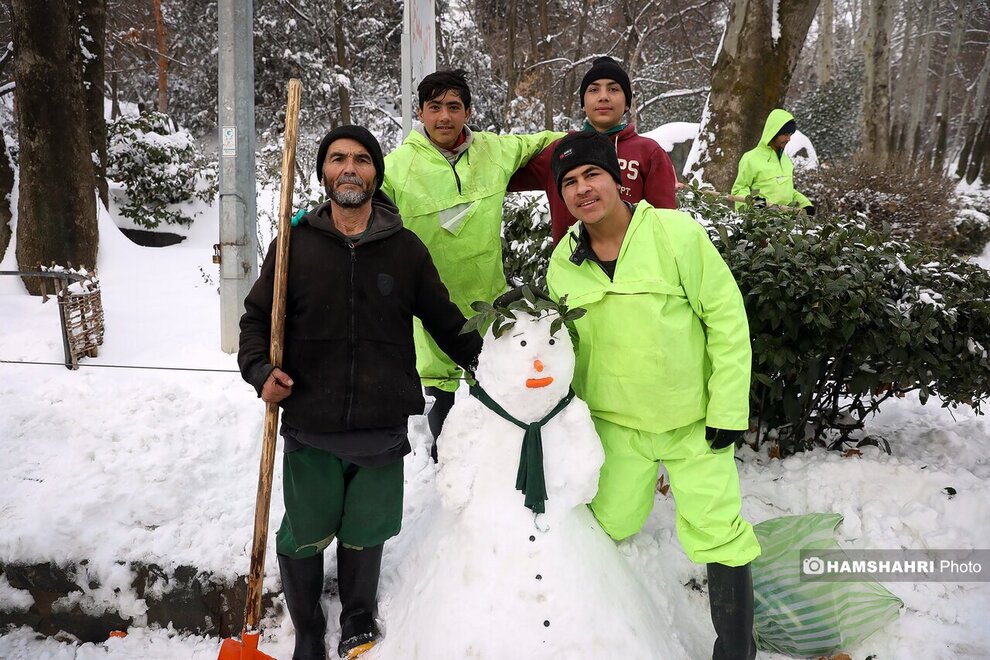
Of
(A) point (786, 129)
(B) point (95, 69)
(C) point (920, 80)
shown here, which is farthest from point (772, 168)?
(C) point (920, 80)

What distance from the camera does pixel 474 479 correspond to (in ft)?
7.56

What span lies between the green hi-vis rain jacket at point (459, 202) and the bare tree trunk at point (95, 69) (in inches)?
270

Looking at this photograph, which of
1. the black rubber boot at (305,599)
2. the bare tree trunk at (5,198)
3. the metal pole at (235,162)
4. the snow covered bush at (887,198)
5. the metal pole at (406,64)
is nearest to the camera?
the black rubber boot at (305,599)

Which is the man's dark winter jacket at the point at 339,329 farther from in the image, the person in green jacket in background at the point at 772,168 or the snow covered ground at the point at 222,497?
the person in green jacket in background at the point at 772,168

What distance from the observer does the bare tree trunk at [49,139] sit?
20.4 ft

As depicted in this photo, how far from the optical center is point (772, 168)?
18.7 feet

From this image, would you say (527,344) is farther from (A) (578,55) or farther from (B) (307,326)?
(A) (578,55)

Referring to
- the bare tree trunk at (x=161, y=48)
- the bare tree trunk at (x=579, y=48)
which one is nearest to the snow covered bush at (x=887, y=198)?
the bare tree trunk at (x=579, y=48)

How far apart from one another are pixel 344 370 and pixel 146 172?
11.0 m

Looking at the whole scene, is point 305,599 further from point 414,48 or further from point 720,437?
point 414,48

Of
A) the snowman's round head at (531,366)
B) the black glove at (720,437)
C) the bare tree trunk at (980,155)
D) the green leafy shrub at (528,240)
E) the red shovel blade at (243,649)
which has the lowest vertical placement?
the red shovel blade at (243,649)

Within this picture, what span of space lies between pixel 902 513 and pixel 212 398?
403cm

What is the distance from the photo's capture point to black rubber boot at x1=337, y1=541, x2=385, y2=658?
2355 mm

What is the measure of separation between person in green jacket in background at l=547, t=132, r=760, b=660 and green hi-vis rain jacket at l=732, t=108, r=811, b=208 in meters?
3.92
